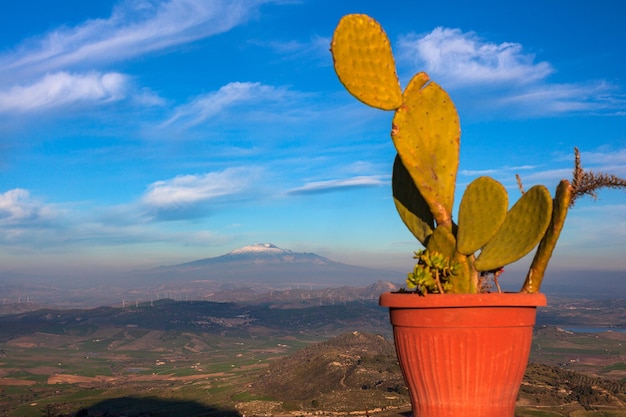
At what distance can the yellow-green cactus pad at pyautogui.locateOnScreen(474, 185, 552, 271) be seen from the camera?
8555 mm

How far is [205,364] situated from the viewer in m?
182

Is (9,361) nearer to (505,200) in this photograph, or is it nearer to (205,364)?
(205,364)

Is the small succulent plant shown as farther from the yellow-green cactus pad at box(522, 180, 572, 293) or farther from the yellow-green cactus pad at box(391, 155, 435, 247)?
the yellow-green cactus pad at box(391, 155, 435, 247)

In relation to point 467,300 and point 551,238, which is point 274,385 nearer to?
point 551,238

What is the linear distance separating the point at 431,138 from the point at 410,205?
135cm

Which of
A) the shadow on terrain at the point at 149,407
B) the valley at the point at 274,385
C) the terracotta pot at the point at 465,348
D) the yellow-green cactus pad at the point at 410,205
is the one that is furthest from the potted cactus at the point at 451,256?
the shadow on terrain at the point at 149,407

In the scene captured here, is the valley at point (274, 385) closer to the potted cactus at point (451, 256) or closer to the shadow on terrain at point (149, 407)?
the shadow on terrain at point (149, 407)

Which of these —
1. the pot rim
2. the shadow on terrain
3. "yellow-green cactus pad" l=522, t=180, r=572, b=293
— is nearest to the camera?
the pot rim

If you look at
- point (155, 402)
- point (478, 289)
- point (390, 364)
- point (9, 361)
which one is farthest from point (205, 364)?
point (478, 289)

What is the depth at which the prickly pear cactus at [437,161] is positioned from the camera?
892 cm

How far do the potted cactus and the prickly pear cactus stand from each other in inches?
0.5

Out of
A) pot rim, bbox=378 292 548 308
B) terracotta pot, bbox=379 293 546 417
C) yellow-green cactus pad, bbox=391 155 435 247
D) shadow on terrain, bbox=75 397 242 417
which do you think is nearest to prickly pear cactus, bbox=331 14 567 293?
pot rim, bbox=378 292 548 308

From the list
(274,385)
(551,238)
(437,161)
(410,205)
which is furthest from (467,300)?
(274,385)

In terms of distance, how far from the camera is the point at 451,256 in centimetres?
916
